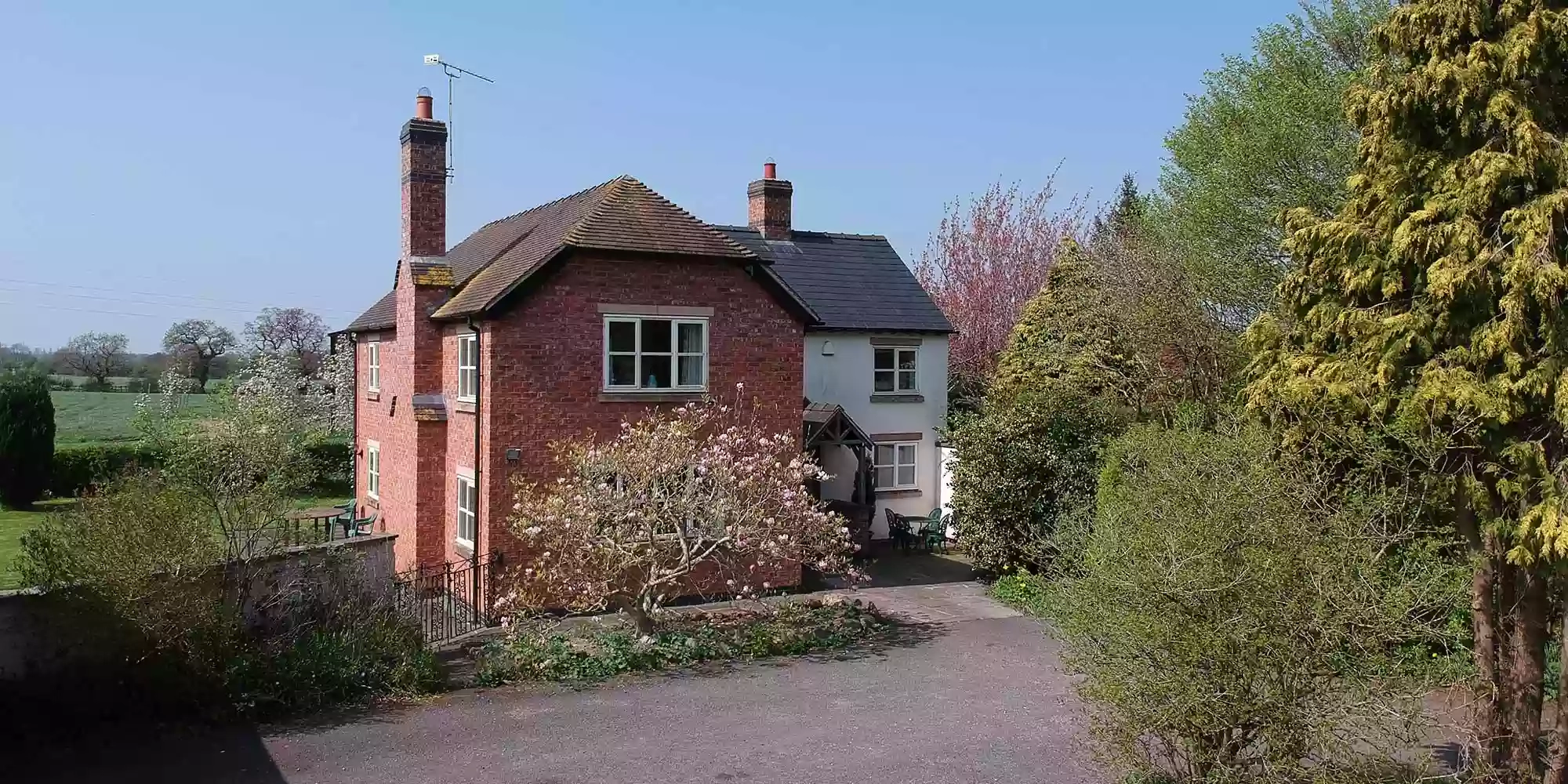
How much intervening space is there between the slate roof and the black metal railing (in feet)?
32.6

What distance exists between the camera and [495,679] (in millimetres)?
14031

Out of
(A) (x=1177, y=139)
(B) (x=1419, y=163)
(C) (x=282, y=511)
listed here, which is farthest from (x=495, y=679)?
(A) (x=1177, y=139)

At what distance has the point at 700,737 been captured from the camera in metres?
11.9

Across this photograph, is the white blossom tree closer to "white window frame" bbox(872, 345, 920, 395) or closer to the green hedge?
the green hedge

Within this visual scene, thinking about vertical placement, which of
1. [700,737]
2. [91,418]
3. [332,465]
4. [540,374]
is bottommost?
[700,737]

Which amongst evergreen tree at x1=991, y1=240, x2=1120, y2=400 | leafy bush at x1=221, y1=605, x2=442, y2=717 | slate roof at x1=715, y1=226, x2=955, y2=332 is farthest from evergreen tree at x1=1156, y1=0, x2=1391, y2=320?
leafy bush at x1=221, y1=605, x2=442, y2=717

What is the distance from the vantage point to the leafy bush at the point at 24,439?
32.8 metres

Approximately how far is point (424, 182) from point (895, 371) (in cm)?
1173

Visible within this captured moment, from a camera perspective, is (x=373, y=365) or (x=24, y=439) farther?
(x=24, y=439)

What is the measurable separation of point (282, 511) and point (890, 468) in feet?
50.4

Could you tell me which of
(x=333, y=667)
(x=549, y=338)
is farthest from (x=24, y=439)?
(x=333, y=667)

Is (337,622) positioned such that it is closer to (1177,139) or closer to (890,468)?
(890,468)

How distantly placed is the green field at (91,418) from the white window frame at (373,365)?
1684 centimetres

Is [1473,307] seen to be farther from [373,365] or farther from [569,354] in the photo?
[373,365]
